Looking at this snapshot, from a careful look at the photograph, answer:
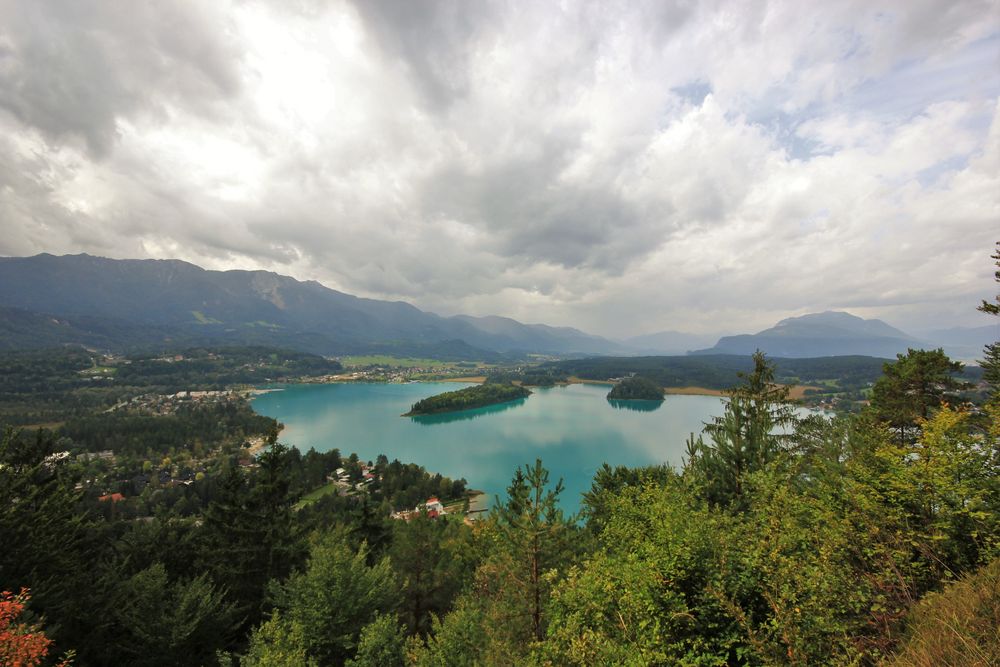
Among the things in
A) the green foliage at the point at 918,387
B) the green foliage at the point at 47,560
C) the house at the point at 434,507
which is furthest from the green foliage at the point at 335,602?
the house at the point at 434,507

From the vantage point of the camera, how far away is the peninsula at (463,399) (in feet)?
385

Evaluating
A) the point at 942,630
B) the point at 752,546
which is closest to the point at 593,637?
the point at 752,546

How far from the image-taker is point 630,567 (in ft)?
22.0

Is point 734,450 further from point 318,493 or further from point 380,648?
point 318,493

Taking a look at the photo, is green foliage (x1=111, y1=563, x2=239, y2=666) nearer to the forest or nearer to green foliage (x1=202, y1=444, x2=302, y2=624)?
the forest

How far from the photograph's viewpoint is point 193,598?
43.2 ft

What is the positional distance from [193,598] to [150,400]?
16292 centimetres

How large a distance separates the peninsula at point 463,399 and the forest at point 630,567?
95.0 meters

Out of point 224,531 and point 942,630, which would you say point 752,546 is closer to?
point 942,630

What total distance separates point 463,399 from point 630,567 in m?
120

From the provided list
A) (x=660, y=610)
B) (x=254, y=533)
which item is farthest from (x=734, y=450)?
(x=254, y=533)

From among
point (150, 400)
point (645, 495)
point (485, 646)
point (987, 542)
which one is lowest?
point (150, 400)

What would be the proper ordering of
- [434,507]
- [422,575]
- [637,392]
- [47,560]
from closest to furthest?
1. [47,560]
2. [422,575]
3. [434,507]
4. [637,392]

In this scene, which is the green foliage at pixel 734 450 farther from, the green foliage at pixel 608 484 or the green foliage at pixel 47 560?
the green foliage at pixel 47 560
